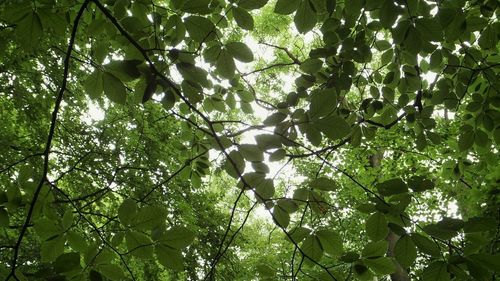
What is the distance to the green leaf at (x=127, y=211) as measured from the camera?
2.76 feet

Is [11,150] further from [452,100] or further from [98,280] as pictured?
[452,100]

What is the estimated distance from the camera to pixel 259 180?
3.54 ft

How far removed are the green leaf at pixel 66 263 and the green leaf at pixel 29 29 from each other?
468 mm

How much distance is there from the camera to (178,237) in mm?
853

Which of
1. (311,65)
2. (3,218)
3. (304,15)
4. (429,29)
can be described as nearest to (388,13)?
(429,29)

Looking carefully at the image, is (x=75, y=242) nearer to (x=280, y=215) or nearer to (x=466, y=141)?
(x=280, y=215)

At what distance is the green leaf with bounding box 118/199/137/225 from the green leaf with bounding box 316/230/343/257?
0.48m

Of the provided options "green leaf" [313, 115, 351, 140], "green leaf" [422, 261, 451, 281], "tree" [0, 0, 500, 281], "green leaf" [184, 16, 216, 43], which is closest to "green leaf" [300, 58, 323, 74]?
"tree" [0, 0, 500, 281]

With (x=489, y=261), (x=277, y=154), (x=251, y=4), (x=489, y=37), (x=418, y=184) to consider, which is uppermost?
(x=489, y=37)

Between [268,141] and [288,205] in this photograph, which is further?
[288,205]

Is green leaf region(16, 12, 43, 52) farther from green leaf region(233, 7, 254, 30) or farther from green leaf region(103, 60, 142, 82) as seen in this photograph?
green leaf region(233, 7, 254, 30)

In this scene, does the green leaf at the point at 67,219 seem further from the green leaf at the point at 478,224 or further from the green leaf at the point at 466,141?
the green leaf at the point at 466,141

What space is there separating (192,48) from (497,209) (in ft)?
7.85

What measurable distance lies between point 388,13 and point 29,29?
977mm
